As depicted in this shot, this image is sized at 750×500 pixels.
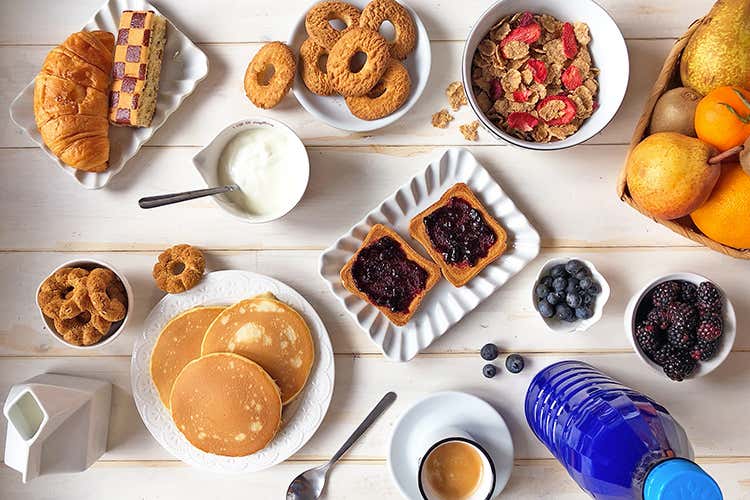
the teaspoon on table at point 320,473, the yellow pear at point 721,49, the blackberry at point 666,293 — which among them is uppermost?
the yellow pear at point 721,49

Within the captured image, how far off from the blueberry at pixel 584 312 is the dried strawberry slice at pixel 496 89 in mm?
488

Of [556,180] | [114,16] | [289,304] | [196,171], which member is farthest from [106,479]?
[556,180]

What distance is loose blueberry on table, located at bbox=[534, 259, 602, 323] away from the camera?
1.34m

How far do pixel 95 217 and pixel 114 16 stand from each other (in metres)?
0.47

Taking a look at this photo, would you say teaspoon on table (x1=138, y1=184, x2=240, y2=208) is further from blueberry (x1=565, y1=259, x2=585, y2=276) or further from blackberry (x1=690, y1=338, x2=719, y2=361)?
blackberry (x1=690, y1=338, x2=719, y2=361)

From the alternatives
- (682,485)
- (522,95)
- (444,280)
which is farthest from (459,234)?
(682,485)

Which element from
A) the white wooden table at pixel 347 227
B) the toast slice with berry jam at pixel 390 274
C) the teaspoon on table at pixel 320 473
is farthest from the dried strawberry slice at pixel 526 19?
the teaspoon on table at pixel 320 473

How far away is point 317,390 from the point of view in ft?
4.74

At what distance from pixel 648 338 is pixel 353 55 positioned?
2.85 feet

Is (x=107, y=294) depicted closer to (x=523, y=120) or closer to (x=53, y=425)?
(x=53, y=425)

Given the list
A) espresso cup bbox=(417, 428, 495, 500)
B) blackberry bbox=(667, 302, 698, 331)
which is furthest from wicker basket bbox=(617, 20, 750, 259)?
espresso cup bbox=(417, 428, 495, 500)

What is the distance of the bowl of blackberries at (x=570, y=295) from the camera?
1342 mm

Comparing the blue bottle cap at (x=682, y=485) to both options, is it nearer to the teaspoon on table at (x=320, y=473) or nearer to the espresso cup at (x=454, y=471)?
the espresso cup at (x=454, y=471)

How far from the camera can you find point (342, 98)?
4.74 ft
